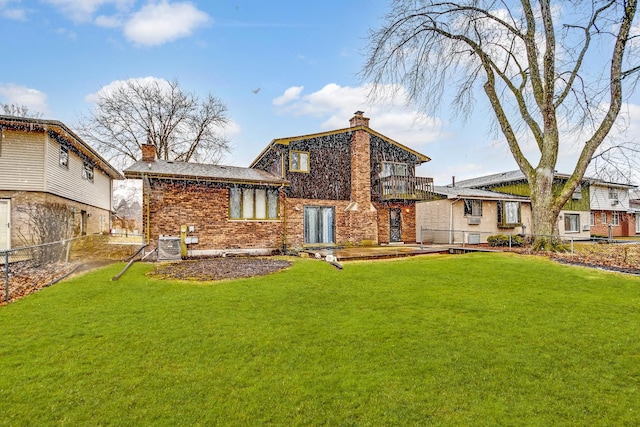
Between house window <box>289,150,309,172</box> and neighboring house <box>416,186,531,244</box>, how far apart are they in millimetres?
7287

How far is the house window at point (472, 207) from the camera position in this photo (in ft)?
61.9

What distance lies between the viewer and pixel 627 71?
39.4ft

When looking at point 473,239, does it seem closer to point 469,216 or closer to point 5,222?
point 469,216

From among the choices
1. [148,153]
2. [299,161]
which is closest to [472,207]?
[299,161]

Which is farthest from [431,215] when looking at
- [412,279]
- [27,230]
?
[27,230]

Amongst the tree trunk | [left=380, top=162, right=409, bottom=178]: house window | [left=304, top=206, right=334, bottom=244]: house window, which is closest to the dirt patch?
[left=304, top=206, right=334, bottom=244]: house window

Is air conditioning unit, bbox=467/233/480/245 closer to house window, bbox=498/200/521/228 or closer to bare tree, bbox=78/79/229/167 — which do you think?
house window, bbox=498/200/521/228

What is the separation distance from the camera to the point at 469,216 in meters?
18.8

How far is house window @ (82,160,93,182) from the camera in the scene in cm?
1628

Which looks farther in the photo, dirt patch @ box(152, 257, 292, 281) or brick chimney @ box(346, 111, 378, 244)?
brick chimney @ box(346, 111, 378, 244)

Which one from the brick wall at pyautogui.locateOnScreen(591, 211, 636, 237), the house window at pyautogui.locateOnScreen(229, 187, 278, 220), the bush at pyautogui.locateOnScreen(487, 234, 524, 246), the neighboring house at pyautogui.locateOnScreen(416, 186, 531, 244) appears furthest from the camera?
the brick wall at pyautogui.locateOnScreen(591, 211, 636, 237)

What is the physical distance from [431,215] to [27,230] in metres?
19.6

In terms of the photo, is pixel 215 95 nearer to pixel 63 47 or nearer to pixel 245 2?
pixel 63 47

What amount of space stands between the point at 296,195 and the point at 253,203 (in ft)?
7.09
